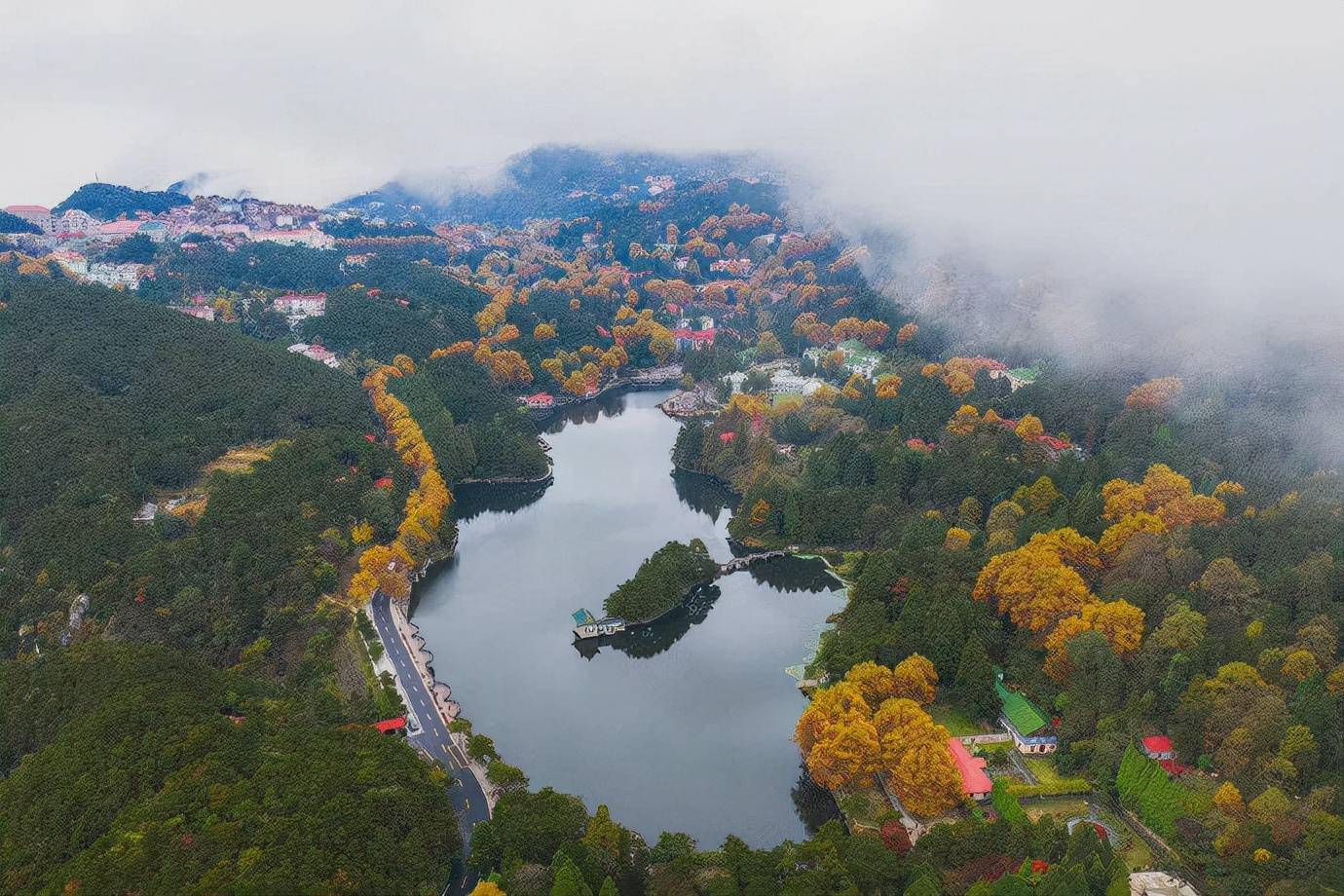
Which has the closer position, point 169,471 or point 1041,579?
point 1041,579

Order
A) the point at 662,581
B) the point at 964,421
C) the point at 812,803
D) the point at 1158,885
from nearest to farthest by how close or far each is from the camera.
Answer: the point at 1158,885, the point at 812,803, the point at 662,581, the point at 964,421

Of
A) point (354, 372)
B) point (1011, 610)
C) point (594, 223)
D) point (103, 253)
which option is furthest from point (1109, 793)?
point (594, 223)

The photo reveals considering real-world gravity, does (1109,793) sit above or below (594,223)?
below

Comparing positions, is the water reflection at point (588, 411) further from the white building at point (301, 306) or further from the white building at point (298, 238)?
the white building at point (298, 238)

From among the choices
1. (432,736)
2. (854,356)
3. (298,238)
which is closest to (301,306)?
(298,238)

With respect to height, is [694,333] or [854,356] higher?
[694,333]

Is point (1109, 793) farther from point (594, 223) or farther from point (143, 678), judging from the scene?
point (594, 223)

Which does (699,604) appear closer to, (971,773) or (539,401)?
(971,773)

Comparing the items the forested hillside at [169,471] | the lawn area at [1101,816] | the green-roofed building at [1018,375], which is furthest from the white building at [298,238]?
the lawn area at [1101,816]
